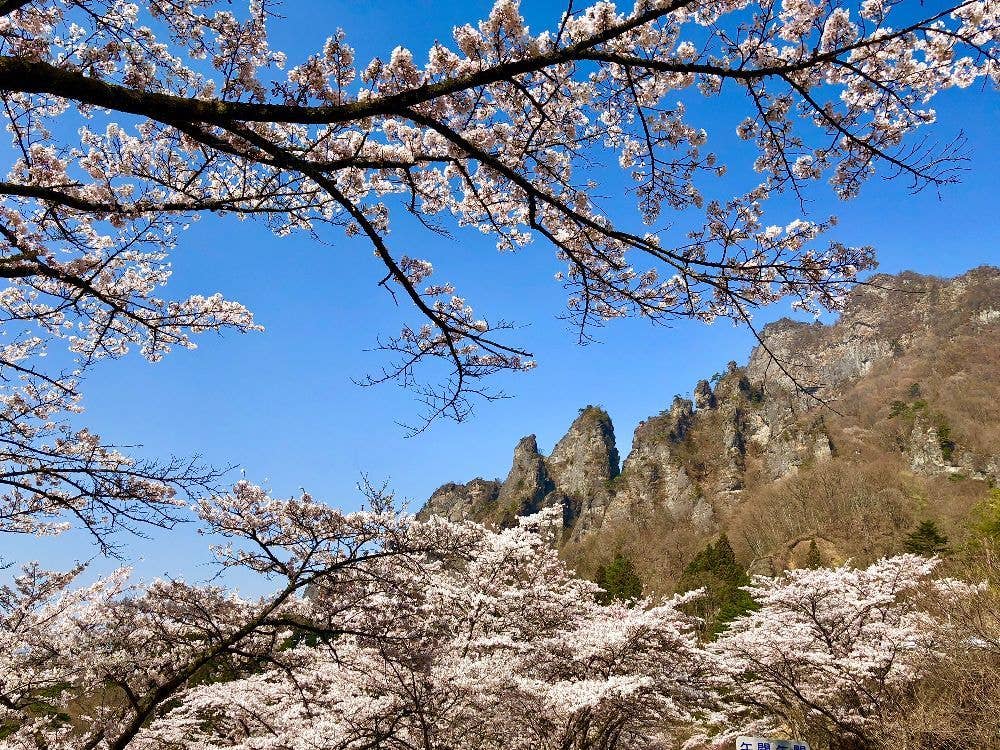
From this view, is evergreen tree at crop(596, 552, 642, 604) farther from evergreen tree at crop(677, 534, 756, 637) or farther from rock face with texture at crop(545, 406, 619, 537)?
rock face with texture at crop(545, 406, 619, 537)

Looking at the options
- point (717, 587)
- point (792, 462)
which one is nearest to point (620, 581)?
point (717, 587)

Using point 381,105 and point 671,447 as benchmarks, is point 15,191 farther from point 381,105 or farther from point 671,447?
point 671,447

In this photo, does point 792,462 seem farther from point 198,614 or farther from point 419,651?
point 198,614

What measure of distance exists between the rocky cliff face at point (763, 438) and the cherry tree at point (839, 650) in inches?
1349

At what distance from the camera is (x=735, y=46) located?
3029 millimetres

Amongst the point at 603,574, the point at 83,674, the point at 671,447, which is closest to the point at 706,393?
the point at 671,447

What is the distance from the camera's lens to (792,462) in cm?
6738

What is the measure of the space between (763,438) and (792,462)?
9.67 m

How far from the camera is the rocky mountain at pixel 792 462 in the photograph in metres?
44.5

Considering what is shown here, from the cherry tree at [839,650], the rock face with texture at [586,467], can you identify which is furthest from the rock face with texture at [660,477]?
the cherry tree at [839,650]

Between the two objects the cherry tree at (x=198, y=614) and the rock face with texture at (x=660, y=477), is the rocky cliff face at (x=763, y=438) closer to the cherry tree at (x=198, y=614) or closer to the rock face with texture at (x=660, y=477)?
the rock face with texture at (x=660, y=477)

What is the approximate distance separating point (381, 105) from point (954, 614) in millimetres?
10596

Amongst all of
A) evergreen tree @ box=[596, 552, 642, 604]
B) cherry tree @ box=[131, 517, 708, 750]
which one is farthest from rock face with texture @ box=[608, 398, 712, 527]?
cherry tree @ box=[131, 517, 708, 750]

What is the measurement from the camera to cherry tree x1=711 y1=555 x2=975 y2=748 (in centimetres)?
944
